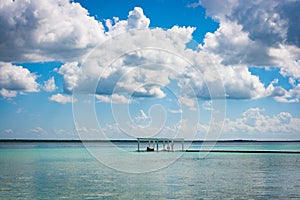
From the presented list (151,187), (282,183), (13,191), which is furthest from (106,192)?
(282,183)

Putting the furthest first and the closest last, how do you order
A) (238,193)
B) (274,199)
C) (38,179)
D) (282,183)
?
(38,179)
(282,183)
(238,193)
(274,199)

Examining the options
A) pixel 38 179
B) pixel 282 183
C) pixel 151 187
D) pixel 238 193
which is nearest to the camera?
pixel 238 193

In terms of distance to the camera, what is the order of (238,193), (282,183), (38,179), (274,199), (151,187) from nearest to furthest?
(274,199) < (238,193) < (151,187) < (282,183) < (38,179)

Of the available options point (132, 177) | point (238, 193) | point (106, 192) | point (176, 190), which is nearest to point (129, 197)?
point (106, 192)

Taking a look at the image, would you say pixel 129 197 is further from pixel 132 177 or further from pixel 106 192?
pixel 132 177

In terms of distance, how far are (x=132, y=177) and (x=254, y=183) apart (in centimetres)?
1251

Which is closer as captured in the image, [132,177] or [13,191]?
[13,191]

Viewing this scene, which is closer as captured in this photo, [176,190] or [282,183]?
[176,190]

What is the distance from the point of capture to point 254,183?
133ft

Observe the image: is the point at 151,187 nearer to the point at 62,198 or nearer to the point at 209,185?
the point at 209,185

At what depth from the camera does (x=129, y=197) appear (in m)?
32.0

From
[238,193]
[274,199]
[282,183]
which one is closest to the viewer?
[274,199]

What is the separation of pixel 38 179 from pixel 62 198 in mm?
13001

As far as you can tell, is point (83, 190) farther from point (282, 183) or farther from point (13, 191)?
point (282, 183)
